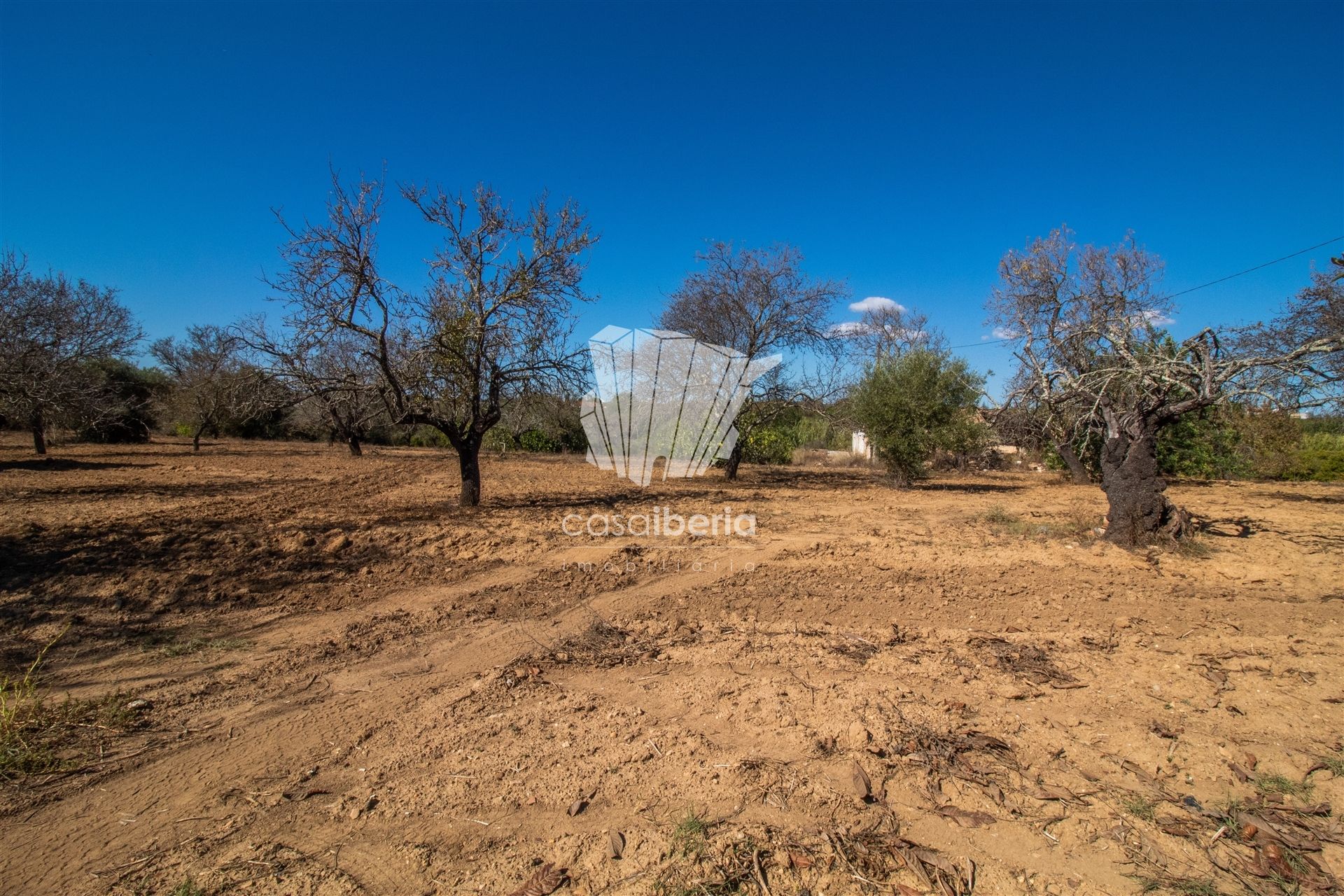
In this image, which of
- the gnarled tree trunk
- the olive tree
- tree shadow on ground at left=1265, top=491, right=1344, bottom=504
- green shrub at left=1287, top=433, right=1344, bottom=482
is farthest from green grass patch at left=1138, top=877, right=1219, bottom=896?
green shrub at left=1287, top=433, right=1344, bottom=482

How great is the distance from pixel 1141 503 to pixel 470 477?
9974 mm

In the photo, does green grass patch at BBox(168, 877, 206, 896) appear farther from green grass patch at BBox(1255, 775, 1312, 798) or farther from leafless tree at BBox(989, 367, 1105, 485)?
leafless tree at BBox(989, 367, 1105, 485)

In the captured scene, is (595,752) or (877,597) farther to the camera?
(877,597)

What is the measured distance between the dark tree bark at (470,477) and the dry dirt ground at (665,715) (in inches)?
91.9

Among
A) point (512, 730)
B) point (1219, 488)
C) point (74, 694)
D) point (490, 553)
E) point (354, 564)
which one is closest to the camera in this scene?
point (512, 730)

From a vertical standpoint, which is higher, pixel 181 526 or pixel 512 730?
pixel 181 526

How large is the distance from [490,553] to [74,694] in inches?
156

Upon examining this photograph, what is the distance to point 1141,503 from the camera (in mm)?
8242

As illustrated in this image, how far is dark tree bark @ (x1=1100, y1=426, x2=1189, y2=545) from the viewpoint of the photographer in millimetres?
8219

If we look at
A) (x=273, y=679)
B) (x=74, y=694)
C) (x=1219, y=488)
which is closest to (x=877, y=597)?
(x=273, y=679)

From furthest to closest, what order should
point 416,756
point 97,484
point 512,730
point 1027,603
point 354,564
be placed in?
point 97,484, point 354,564, point 1027,603, point 512,730, point 416,756

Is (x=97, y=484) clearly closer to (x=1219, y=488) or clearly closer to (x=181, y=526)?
(x=181, y=526)

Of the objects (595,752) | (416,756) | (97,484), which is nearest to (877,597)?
(595,752)

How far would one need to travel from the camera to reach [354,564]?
6625mm
